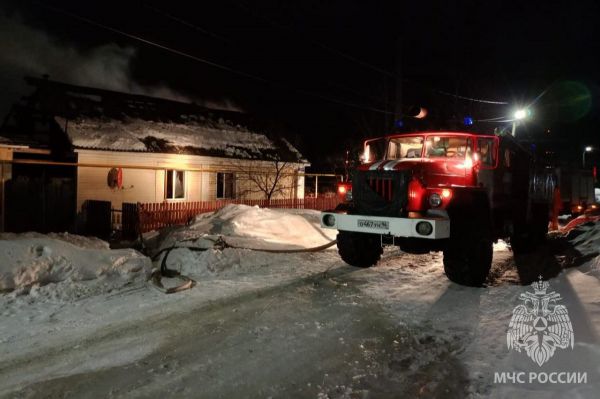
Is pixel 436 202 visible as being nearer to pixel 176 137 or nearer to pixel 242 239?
pixel 242 239

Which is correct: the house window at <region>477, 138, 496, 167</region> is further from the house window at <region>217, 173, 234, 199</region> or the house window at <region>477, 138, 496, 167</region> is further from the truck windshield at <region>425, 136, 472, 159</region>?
the house window at <region>217, 173, 234, 199</region>

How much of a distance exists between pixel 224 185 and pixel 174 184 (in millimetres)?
2816

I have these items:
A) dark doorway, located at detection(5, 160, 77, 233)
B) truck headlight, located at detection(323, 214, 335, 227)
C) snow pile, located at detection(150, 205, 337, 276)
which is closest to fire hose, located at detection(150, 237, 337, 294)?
snow pile, located at detection(150, 205, 337, 276)

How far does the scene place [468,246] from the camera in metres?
7.31

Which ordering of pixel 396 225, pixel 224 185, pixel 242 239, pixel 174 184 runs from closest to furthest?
pixel 396 225 < pixel 242 239 < pixel 174 184 < pixel 224 185

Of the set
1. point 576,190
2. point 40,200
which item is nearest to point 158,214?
point 40,200

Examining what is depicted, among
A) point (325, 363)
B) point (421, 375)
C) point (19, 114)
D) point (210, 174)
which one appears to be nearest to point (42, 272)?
point (325, 363)

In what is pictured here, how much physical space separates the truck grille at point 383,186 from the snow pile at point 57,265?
4145mm

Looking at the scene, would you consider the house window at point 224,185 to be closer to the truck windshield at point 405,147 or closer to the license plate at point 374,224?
the truck windshield at point 405,147

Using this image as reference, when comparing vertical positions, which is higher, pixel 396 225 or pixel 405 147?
pixel 405 147

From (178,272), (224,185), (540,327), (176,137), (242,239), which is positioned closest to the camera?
(540,327)

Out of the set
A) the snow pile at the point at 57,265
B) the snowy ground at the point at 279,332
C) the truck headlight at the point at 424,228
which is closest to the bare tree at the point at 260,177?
the snowy ground at the point at 279,332

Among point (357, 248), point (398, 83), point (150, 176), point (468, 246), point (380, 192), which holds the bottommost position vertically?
point (357, 248)

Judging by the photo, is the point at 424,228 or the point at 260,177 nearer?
the point at 424,228
